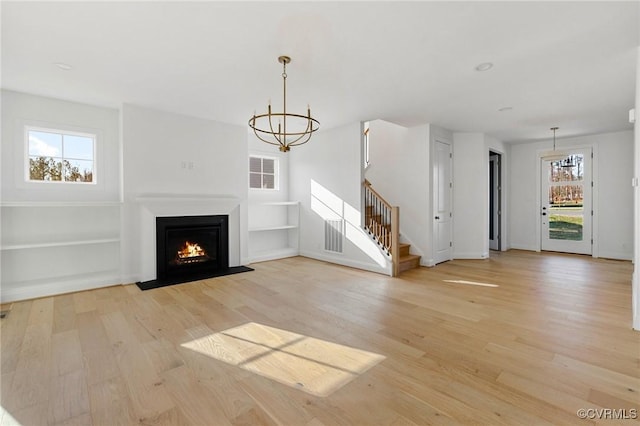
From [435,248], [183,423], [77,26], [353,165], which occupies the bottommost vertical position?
[183,423]

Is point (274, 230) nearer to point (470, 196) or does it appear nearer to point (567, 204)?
point (470, 196)

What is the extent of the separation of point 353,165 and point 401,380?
412cm

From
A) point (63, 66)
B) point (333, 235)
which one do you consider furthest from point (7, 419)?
point (333, 235)

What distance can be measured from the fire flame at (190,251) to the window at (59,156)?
169 centimetres

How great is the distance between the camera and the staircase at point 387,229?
516cm

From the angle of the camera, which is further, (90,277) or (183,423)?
(90,277)

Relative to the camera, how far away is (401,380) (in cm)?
211

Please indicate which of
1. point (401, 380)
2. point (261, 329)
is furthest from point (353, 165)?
point (401, 380)

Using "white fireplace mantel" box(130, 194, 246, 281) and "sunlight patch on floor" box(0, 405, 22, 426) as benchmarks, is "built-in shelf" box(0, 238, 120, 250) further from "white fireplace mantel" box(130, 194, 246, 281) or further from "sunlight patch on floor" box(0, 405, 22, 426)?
"sunlight patch on floor" box(0, 405, 22, 426)

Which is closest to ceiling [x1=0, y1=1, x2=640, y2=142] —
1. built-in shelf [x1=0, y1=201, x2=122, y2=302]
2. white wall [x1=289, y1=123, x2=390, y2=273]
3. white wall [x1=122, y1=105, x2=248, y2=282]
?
white wall [x1=122, y1=105, x2=248, y2=282]

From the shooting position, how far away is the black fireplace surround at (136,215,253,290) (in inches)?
190

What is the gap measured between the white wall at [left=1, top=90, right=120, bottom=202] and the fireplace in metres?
1.00

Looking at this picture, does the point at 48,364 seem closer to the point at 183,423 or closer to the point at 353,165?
the point at 183,423

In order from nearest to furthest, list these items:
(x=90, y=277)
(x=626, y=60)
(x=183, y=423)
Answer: (x=183, y=423) < (x=626, y=60) < (x=90, y=277)
